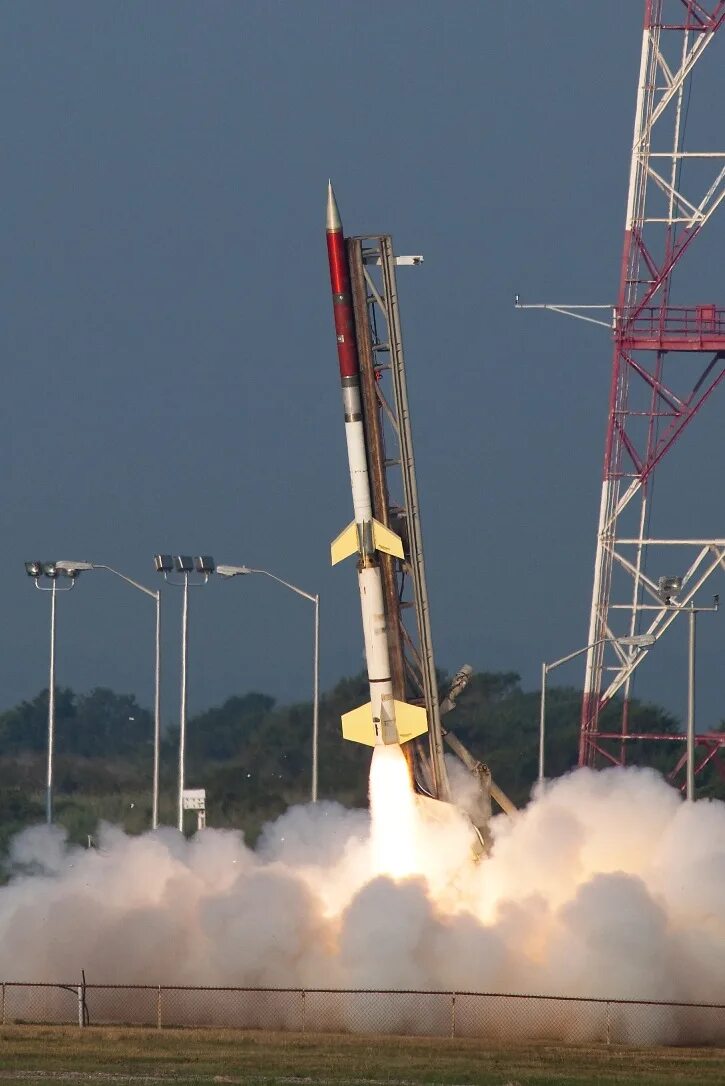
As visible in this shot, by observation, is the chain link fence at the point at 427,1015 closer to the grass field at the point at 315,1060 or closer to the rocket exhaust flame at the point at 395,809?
the grass field at the point at 315,1060

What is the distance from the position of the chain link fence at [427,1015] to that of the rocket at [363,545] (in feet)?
20.2

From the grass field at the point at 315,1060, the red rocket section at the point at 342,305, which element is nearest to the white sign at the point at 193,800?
the grass field at the point at 315,1060

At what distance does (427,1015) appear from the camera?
49.1 meters

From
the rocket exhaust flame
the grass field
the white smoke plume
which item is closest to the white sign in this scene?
the white smoke plume

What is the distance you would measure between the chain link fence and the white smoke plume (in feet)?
2.09

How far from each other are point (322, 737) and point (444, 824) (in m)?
58.0

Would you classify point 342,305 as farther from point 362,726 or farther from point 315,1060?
point 315,1060

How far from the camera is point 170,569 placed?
234 ft

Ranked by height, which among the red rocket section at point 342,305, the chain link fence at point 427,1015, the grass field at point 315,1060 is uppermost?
the red rocket section at point 342,305

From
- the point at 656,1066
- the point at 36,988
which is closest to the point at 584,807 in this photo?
the point at 656,1066

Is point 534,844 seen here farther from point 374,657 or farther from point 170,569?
point 170,569

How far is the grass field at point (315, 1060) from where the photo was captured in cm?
4200

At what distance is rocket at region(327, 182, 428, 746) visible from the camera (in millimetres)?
51219

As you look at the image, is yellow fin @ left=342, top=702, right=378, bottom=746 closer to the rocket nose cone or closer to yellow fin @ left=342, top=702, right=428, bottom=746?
yellow fin @ left=342, top=702, right=428, bottom=746
